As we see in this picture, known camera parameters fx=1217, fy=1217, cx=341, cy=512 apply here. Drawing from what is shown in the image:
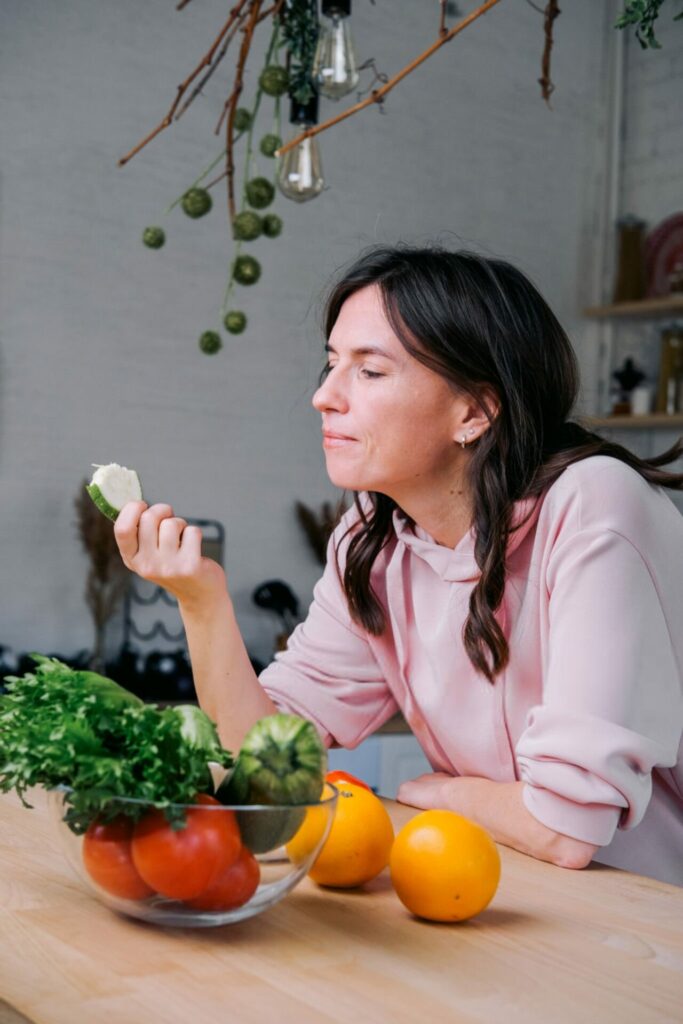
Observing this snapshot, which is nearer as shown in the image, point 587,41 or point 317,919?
point 317,919

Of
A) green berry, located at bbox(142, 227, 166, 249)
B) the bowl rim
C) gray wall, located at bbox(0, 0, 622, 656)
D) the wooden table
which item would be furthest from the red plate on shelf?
the bowl rim

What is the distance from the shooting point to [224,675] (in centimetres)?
146

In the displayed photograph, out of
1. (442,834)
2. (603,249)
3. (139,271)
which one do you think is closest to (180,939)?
(442,834)

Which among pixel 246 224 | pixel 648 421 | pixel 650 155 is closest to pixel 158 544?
pixel 246 224

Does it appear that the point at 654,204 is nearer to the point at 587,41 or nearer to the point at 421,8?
the point at 587,41

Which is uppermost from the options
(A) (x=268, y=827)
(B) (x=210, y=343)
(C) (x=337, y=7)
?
(C) (x=337, y=7)

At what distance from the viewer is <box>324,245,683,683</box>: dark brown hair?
146 centimetres

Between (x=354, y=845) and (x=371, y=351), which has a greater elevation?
(x=371, y=351)

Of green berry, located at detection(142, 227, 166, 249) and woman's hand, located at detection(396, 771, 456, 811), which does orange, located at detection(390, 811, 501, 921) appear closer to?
woman's hand, located at detection(396, 771, 456, 811)

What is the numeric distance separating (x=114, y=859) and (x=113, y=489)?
0.53m

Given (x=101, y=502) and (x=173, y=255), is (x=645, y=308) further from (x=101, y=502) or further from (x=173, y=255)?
(x=101, y=502)

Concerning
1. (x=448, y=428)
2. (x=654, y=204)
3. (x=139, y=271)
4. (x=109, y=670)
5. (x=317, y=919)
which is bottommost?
(x=109, y=670)

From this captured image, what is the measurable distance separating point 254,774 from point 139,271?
3.17 meters

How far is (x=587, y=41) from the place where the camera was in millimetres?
4961
